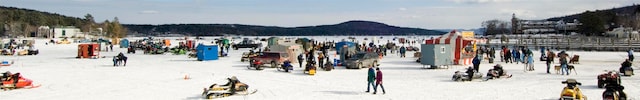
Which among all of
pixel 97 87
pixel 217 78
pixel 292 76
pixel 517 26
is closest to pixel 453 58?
pixel 292 76

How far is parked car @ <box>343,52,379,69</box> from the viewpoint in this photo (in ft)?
84.6

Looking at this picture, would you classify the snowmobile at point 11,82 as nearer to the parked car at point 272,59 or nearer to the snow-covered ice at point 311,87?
the snow-covered ice at point 311,87

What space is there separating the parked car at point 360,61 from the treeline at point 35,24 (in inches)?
4614

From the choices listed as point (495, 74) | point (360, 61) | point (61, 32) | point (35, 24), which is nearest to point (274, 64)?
point (360, 61)

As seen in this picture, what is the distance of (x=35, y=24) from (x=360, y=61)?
16305cm

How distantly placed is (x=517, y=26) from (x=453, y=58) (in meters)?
128

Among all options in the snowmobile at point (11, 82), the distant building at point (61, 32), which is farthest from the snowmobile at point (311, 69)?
the distant building at point (61, 32)

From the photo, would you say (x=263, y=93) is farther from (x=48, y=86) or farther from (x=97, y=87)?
(x=48, y=86)

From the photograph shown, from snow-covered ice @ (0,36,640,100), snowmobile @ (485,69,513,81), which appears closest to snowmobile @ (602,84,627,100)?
snow-covered ice @ (0,36,640,100)

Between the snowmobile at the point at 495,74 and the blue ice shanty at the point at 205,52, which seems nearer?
the snowmobile at the point at 495,74

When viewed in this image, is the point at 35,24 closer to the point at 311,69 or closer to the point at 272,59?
the point at 272,59

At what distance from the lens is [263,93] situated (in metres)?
15.7

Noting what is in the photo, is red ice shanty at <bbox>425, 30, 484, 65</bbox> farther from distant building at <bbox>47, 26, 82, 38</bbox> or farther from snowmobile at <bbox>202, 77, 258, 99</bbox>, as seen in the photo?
distant building at <bbox>47, 26, 82, 38</bbox>

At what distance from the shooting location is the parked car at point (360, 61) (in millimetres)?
25781
